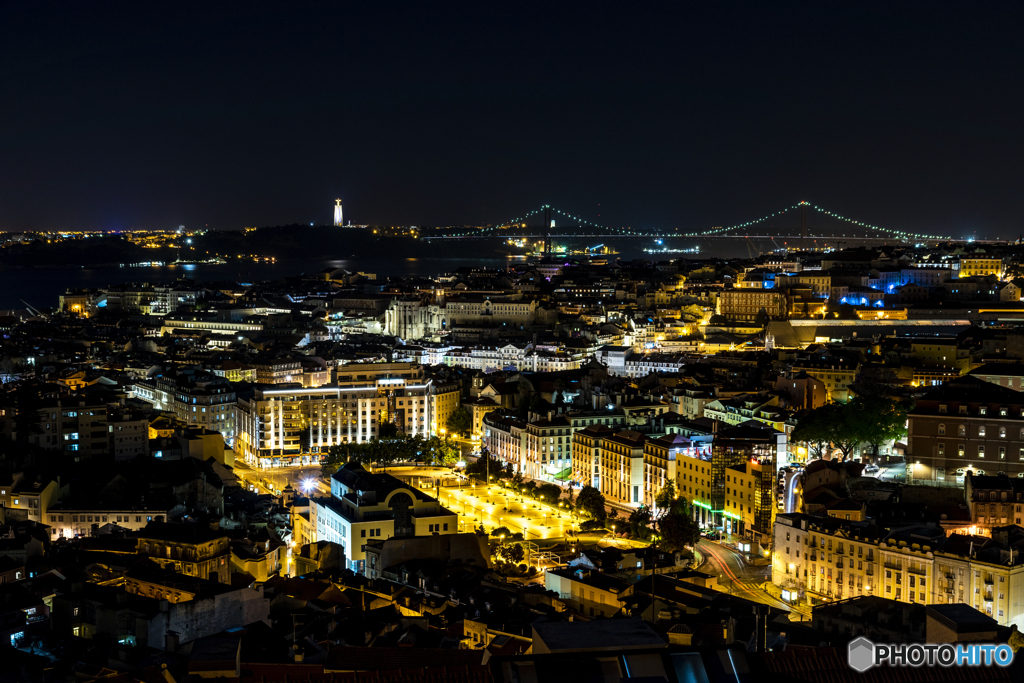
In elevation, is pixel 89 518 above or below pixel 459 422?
above

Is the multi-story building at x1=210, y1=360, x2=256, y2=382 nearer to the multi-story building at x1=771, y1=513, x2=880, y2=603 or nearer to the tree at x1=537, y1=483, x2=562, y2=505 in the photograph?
the tree at x1=537, y1=483, x2=562, y2=505

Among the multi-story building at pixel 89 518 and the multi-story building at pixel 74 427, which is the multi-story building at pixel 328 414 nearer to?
the multi-story building at pixel 74 427

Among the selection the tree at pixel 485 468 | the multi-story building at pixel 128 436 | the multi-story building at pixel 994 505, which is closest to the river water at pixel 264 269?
the multi-story building at pixel 128 436

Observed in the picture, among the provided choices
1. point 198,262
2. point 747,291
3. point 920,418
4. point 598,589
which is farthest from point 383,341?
point 198,262

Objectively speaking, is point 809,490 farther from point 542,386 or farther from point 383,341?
point 383,341

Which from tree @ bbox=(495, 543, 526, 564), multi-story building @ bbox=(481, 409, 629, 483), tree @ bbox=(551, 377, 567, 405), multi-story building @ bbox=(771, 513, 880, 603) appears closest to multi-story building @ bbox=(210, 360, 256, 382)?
tree @ bbox=(551, 377, 567, 405)

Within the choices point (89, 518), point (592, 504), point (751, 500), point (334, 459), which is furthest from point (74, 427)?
point (751, 500)

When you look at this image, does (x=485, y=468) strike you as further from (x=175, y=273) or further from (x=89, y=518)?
(x=175, y=273)
